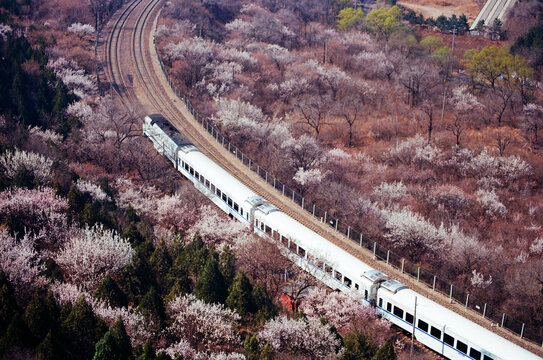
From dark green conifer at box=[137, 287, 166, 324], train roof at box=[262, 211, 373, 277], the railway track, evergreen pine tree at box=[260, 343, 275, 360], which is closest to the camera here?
evergreen pine tree at box=[260, 343, 275, 360]

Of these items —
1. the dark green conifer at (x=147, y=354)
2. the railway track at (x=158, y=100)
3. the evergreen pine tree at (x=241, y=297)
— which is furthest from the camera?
the railway track at (x=158, y=100)

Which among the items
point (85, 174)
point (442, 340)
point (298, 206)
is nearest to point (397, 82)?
point (298, 206)

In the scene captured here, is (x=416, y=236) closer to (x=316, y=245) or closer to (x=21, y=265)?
(x=316, y=245)

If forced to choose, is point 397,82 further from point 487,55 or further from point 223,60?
point 223,60

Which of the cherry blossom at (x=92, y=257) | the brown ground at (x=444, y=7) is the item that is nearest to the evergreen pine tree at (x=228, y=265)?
the cherry blossom at (x=92, y=257)

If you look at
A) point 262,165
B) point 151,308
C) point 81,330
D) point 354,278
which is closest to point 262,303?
point 354,278

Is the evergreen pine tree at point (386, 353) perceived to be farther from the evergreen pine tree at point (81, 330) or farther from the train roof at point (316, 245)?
the evergreen pine tree at point (81, 330)

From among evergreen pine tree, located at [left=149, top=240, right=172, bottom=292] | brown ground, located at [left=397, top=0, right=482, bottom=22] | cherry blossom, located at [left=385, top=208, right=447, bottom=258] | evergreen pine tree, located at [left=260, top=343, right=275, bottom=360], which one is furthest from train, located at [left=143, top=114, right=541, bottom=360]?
brown ground, located at [left=397, top=0, right=482, bottom=22]

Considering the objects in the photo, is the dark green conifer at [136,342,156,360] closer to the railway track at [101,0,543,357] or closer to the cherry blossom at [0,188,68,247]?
the cherry blossom at [0,188,68,247]
